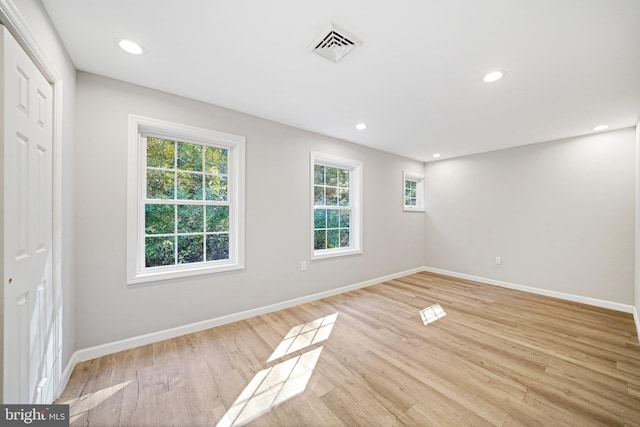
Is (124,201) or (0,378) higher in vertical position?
(124,201)

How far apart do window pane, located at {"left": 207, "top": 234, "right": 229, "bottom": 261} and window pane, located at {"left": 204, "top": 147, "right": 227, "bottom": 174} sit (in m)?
0.77

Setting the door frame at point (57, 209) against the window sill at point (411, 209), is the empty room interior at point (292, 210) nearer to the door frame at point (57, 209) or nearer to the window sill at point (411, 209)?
the door frame at point (57, 209)

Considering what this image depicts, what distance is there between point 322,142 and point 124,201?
2.52 metres

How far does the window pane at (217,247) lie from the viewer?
2.73 m

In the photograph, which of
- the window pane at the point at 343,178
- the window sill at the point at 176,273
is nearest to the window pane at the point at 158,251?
the window sill at the point at 176,273

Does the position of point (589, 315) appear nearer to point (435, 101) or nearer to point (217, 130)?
point (435, 101)

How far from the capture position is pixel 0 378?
1010 millimetres

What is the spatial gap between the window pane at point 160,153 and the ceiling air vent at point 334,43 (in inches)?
70.7

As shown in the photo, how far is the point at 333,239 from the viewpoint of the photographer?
3922mm

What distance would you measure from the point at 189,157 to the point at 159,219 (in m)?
0.73

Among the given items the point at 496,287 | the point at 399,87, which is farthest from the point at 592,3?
the point at 496,287

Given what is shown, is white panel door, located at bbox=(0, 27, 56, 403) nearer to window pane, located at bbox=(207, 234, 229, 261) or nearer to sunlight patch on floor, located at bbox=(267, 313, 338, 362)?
window pane, located at bbox=(207, 234, 229, 261)

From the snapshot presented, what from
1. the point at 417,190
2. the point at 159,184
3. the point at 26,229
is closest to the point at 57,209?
the point at 26,229

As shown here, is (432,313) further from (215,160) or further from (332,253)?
(215,160)
